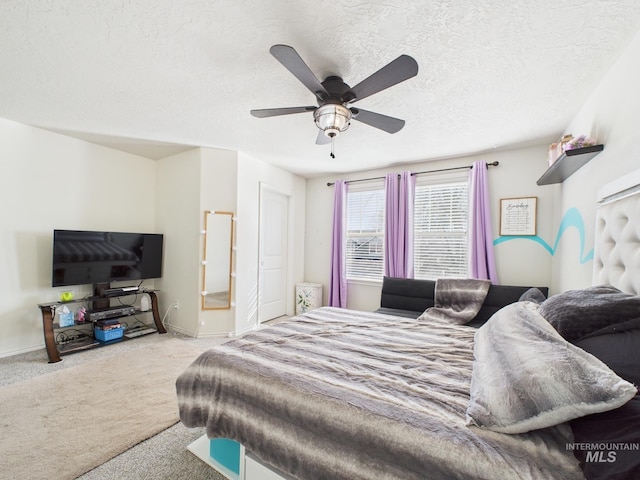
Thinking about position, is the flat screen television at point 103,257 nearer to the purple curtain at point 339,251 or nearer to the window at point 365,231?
the purple curtain at point 339,251

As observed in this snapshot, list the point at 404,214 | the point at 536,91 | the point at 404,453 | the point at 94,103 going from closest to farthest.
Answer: the point at 404,453 → the point at 536,91 → the point at 94,103 → the point at 404,214

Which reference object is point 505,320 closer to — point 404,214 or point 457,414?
point 457,414

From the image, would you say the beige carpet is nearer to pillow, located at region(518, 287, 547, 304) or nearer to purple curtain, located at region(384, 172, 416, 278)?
purple curtain, located at region(384, 172, 416, 278)

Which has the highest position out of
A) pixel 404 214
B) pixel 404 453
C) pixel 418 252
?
pixel 404 214

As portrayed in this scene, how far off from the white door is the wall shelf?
344 centimetres

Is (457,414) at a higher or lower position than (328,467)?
higher

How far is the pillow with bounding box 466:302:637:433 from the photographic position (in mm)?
757

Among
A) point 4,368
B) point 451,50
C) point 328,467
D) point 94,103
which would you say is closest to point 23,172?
point 94,103

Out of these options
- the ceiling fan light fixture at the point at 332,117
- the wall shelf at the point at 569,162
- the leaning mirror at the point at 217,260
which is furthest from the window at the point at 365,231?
the ceiling fan light fixture at the point at 332,117

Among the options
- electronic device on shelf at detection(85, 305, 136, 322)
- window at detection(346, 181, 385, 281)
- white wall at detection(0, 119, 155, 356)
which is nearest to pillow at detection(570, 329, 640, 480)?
window at detection(346, 181, 385, 281)

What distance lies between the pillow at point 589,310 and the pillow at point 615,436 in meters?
0.15

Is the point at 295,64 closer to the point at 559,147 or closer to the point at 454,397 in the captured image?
the point at 454,397

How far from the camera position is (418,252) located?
3.82 meters

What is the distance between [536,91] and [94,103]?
3756mm
